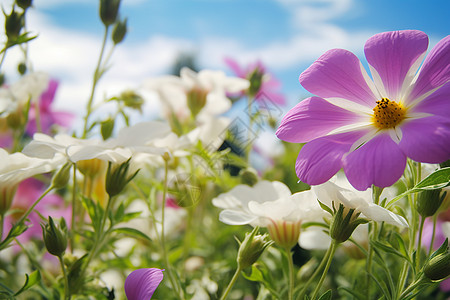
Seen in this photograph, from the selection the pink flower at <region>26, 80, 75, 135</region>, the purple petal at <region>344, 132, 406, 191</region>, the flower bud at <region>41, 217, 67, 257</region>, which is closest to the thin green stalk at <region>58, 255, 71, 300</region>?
the flower bud at <region>41, 217, 67, 257</region>

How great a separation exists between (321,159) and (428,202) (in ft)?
0.36

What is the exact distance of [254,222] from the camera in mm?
401

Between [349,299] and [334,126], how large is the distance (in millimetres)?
228

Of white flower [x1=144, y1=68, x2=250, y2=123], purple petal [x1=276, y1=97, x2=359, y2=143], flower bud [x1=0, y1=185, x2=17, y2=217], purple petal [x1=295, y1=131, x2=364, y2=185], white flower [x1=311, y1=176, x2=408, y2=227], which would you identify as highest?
purple petal [x1=276, y1=97, x2=359, y2=143]

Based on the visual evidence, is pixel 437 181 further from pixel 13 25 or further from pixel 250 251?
pixel 13 25

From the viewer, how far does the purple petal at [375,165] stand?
0.89ft

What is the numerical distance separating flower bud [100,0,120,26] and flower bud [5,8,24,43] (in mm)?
111

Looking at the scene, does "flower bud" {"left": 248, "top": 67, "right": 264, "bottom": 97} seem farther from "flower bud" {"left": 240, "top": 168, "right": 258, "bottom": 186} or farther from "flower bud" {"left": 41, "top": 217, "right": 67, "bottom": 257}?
"flower bud" {"left": 41, "top": 217, "right": 67, "bottom": 257}

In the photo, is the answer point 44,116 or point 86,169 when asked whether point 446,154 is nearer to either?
point 86,169

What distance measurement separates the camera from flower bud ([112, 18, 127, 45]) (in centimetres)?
59

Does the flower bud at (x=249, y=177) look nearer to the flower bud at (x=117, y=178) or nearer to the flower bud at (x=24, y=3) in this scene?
the flower bud at (x=117, y=178)

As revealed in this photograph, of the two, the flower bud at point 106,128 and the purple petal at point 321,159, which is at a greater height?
the purple petal at point 321,159

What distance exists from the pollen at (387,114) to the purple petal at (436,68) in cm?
2

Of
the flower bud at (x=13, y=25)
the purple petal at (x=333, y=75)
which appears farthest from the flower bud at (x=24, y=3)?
the purple petal at (x=333, y=75)
